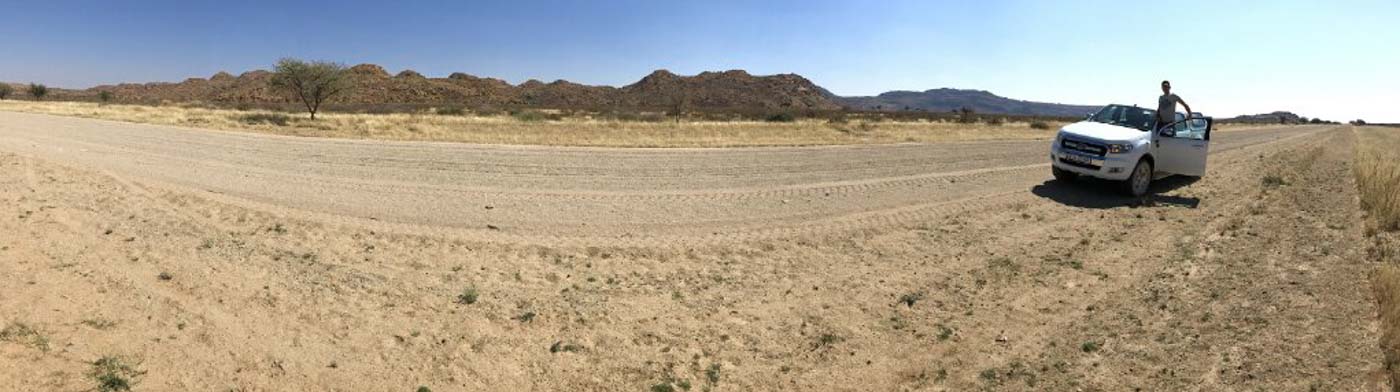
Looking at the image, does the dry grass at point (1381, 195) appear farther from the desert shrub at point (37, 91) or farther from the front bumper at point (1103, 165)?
the desert shrub at point (37, 91)

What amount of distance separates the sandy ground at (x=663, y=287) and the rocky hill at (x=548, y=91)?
11190 centimetres

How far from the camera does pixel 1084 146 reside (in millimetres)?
12227

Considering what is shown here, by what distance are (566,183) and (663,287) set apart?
6.41m

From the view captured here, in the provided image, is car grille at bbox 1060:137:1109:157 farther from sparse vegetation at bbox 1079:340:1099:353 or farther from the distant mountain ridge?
the distant mountain ridge

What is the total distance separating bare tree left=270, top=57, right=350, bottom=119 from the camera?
4631 centimetres

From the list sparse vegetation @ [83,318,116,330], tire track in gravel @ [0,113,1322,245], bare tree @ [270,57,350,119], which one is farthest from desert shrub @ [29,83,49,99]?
sparse vegetation @ [83,318,116,330]

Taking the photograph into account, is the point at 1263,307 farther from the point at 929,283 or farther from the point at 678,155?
the point at 678,155

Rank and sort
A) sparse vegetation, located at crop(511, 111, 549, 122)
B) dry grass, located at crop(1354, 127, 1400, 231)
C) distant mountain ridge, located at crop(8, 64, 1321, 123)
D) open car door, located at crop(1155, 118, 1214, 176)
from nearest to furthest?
1. dry grass, located at crop(1354, 127, 1400, 231)
2. open car door, located at crop(1155, 118, 1214, 176)
3. sparse vegetation, located at crop(511, 111, 549, 122)
4. distant mountain ridge, located at crop(8, 64, 1321, 123)

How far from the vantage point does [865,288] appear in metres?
6.25

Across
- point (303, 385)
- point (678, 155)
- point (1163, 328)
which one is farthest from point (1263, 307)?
point (678, 155)

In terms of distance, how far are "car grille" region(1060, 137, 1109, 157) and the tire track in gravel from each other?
104 centimetres

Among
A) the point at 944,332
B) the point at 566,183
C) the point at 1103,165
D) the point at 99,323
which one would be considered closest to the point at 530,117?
the point at 566,183

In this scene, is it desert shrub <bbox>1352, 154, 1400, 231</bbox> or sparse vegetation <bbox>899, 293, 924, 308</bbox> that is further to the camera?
desert shrub <bbox>1352, 154, 1400, 231</bbox>

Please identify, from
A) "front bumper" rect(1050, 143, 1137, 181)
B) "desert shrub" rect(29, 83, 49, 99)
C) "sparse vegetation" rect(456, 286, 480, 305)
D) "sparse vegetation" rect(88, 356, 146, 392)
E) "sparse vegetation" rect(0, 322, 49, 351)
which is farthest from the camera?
"desert shrub" rect(29, 83, 49, 99)
